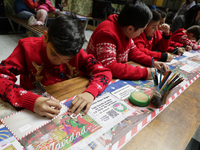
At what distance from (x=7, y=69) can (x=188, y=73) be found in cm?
121

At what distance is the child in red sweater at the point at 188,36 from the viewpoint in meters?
1.95

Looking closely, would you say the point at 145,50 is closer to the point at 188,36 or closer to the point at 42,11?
the point at 188,36

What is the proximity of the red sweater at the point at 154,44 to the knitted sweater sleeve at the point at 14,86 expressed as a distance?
1091mm

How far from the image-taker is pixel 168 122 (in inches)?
24.3

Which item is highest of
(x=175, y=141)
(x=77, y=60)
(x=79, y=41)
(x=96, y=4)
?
(x=96, y=4)

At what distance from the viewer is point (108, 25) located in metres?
1.03

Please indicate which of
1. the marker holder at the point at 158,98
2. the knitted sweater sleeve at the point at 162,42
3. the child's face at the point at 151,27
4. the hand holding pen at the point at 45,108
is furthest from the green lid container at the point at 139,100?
the knitted sweater sleeve at the point at 162,42

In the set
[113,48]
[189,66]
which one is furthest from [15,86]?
[189,66]

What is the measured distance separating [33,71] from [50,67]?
9 cm

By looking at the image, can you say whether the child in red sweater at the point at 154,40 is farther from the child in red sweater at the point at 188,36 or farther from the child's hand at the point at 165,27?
the child in red sweater at the point at 188,36

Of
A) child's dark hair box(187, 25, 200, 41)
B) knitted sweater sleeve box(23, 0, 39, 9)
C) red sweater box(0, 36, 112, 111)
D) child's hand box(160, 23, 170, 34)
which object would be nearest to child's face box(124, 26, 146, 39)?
red sweater box(0, 36, 112, 111)

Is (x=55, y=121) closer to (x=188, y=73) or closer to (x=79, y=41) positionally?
(x=79, y=41)

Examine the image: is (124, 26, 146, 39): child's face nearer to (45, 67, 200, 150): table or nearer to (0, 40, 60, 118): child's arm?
(45, 67, 200, 150): table

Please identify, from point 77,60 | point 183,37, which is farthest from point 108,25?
point 183,37
